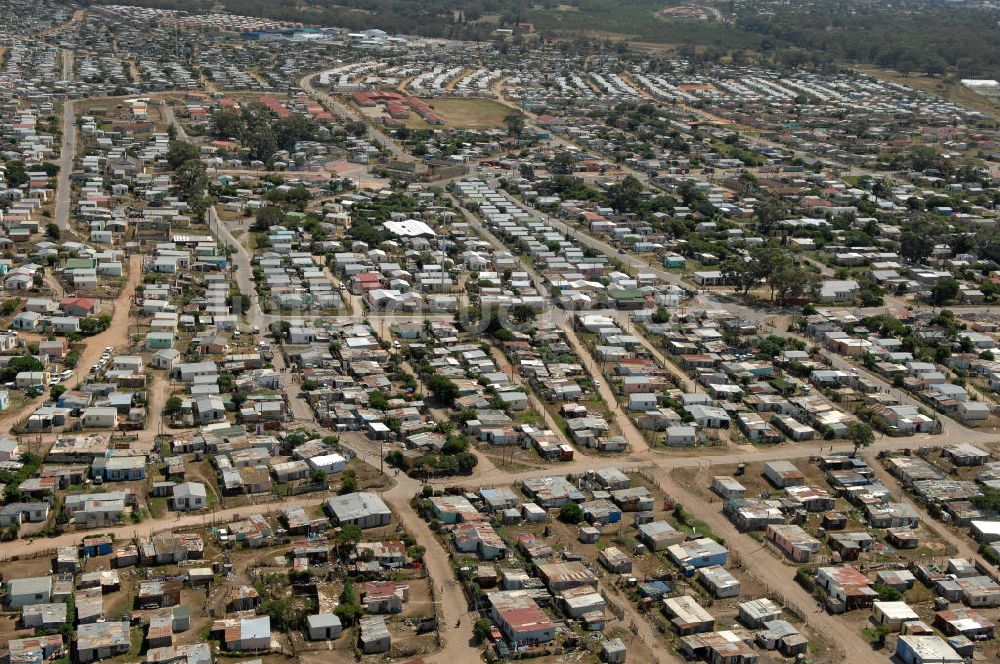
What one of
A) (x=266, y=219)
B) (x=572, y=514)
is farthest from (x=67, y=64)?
(x=572, y=514)

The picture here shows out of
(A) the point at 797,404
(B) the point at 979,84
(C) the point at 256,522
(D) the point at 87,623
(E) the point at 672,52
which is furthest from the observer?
(E) the point at 672,52

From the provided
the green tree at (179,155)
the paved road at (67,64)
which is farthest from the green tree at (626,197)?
the paved road at (67,64)

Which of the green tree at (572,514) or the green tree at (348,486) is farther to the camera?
the green tree at (348,486)

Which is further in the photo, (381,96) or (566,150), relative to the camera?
(381,96)

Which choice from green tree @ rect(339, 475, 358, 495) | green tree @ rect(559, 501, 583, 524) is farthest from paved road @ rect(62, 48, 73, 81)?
green tree @ rect(559, 501, 583, 524)

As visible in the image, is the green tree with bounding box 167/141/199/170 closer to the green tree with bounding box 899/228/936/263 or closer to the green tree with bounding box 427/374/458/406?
the green tree with bounding box 427/374/458/406

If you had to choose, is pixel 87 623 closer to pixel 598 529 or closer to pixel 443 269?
pixel 598 529

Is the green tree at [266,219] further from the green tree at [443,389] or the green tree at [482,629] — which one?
the green tree at [482,629]

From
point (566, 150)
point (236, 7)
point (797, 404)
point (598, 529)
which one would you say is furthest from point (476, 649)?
point (236, 7)
